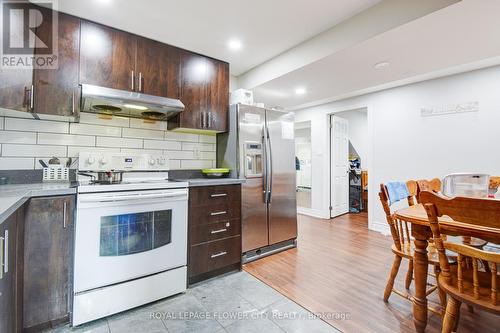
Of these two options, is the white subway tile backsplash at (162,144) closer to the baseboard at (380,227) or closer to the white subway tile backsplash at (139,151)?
the white subway tile backsplash at (139,151)

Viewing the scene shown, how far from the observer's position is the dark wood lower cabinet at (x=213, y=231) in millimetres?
2195

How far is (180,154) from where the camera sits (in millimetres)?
2844

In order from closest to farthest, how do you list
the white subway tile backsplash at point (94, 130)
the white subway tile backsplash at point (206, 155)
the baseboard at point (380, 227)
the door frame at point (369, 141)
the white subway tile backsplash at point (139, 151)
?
1. the white subway tile backsplash at point (94, 130)
2. the white subway tile backsplash at point (139, 151)
3. the white subway tile backsplash at point (206, 155)
4. the baseboard at point (380, 227)
5. the door frame at point (369, 141)

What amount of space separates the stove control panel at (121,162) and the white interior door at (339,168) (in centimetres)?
358

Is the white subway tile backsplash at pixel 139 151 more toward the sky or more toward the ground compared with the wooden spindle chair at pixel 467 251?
more toward the sky

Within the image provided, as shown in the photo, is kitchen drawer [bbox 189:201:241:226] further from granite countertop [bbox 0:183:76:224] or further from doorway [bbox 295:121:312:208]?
doorway [bbox 295:121:312:208]

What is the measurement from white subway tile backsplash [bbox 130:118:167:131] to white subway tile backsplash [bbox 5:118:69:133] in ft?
1.88

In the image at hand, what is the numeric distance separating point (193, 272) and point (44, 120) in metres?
1.92

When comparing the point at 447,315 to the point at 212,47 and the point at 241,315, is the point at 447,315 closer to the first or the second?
the point at 241,315

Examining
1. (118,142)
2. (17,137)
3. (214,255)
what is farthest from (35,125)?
(214,255)

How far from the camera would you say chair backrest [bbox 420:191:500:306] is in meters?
1.01

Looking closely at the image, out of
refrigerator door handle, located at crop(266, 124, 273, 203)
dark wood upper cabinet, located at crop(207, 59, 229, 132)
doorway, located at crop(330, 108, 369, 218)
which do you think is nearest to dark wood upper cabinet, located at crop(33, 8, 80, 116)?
dark wood upper cabinet, located at crop(207, 59, 229, 132)

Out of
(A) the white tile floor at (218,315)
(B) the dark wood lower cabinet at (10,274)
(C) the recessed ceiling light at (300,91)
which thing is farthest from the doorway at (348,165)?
(B) the dark wood lower cabinet at (10,274)

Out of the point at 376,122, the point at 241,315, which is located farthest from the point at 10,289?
the point at 376,122
